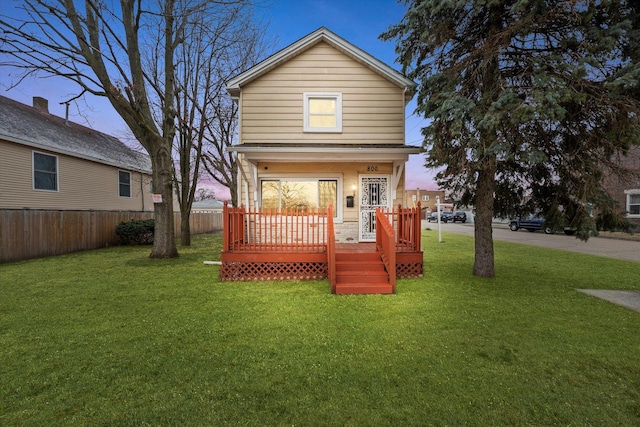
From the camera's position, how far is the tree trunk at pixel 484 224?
653cm

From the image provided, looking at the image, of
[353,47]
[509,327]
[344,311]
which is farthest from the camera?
[353,47]

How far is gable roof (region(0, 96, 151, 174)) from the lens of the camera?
37.4ft

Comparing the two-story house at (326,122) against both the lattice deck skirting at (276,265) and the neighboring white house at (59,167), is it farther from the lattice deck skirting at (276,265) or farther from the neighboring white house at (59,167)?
the neighboring white house at (59,167)

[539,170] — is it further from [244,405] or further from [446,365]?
[244,405]

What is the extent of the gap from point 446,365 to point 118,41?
12.6 m

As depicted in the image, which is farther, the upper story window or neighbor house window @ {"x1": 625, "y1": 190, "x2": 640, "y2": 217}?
neighbor house window @ {"x1": 625, "y1": 190, "x2": 640, "y2": 217}

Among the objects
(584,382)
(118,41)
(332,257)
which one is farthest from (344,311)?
(118,41)

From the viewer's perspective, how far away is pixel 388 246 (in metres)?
6.00

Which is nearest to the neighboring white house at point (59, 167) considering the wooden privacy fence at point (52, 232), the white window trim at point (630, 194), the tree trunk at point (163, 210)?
the wooden privacy fence at point (52, 232)

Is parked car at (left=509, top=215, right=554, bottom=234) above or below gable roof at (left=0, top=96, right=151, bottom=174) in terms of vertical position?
below

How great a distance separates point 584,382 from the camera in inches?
107

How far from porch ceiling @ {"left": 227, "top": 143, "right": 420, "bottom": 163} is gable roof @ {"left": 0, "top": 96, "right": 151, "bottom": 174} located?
8.71 meters

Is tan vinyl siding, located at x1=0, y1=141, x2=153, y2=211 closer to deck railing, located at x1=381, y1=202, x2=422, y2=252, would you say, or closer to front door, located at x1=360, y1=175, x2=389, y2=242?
front door, located at x1=360, y1=175, x2=389, y2=242

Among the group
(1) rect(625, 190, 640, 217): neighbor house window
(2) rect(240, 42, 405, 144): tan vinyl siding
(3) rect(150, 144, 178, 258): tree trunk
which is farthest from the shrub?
(1) rect(625, 190, 640, 217): neighbor house window
